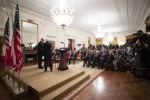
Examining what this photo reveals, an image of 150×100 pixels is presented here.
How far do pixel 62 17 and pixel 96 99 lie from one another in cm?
383

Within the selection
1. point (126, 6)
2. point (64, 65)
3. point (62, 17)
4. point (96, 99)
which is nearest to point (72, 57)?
point (64, 65)

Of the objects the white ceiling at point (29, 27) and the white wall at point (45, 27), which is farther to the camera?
the white ceiling at point (29, 27)

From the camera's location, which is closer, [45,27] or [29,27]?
[29,27]

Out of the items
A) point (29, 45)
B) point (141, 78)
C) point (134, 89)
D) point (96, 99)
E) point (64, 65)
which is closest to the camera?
point (96, 99)

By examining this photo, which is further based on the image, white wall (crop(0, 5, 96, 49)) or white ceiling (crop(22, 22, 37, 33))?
white ceiling (crop(22, 22, 37, 33))

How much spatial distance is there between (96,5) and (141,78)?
5.11 metres

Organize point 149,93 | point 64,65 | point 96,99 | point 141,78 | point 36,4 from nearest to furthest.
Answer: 1. point 96,99
2. point 149,93
3. point 141,78
4. point 64,65
5. point 36,4

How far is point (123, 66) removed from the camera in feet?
15.5

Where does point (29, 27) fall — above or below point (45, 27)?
below

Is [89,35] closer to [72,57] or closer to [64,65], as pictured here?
[72,57]

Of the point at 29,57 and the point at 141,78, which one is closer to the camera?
the point at 141,78

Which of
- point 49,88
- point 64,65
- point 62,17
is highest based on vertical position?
point 62,17

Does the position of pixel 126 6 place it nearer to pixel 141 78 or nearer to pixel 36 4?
pixel 141 78

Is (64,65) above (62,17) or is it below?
below
